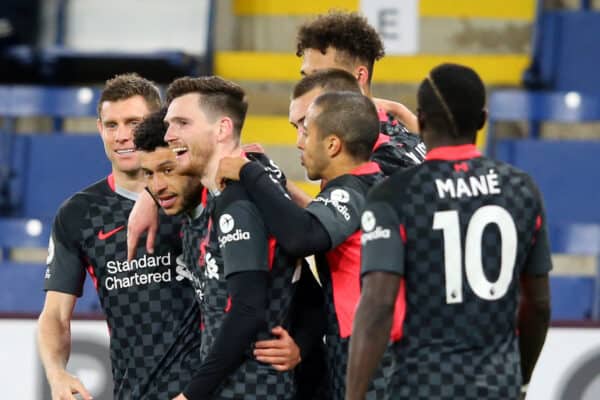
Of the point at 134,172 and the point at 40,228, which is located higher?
the point at 134,172

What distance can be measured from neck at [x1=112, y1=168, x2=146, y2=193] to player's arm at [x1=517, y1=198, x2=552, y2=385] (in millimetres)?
1406

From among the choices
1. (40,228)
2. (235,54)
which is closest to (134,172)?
(40,228)

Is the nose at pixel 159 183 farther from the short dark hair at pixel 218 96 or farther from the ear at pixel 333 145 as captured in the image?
the ear at pixel 333 145

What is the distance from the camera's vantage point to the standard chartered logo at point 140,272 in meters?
4.00

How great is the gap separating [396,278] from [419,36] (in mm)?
6502

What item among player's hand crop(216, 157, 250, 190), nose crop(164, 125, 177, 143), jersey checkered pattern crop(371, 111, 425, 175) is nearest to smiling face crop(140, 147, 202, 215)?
nose crop(164, 125, 177, 143)

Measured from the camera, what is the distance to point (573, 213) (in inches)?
309

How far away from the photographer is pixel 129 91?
4328 millimetres

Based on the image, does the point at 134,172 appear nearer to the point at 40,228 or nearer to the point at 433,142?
the point at 433,142

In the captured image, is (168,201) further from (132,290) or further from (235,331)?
(235,331)

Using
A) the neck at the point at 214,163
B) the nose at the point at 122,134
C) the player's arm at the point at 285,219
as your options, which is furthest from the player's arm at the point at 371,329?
the nose at the point at 122,134

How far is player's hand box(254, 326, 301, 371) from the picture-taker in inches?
136

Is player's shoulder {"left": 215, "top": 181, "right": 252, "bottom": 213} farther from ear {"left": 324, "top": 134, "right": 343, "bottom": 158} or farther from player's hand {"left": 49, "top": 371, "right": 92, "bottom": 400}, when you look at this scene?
player's hand {"left": 49, "top": 371, "right": 92, "bottom": 400}

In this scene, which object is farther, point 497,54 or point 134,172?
point 497,54
